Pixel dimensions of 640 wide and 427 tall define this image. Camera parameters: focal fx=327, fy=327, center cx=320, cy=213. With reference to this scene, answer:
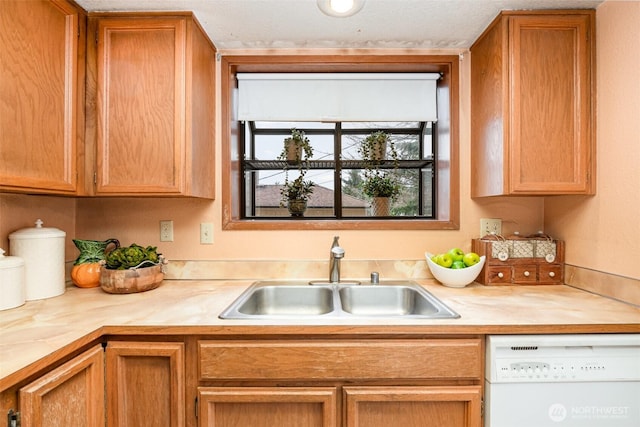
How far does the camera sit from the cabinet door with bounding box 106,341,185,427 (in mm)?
1147

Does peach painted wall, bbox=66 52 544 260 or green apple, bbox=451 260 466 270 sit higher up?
peach painted wall, bbox=66 52 544 260

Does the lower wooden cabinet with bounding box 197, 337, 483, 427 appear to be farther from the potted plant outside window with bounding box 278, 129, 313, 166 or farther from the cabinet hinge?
the potted plant outside window with bounding box 278, 129, 313, 166

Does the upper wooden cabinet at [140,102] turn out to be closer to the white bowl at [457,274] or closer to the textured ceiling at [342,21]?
the textured ceiling at [342,21]

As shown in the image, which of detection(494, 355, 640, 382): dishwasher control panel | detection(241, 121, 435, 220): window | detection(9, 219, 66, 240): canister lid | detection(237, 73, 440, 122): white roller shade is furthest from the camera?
detection(241, 121, 435, 220): window

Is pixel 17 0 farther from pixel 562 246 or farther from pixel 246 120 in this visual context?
pixel 562 246

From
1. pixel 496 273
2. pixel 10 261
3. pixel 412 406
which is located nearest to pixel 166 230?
pixel 10 261

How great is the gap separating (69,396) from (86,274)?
777mm

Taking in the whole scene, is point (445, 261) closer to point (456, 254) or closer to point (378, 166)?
point (456, 254)

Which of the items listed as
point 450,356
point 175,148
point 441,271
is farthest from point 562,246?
point 175,148

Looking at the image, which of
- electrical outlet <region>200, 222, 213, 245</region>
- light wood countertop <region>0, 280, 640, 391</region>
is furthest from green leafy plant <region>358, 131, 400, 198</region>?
electrical outlet <region>200, 222, 213, 245</region>

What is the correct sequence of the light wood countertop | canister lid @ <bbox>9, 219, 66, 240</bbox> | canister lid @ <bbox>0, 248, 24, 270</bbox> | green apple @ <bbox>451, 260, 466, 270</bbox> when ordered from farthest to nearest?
1. green apple @ <bbox>451, 260, 466, 270</bbox>
2. canister lid @ <bbox>9, 219, 66, 240</bbox>
3. canister lid @ <bbox>0, 248, 24, 270</bbox>
4. the light wood countertop

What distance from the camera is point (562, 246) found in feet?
5.57

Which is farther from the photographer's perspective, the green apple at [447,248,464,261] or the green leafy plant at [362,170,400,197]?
the green leafy plant at [362,170,400,197]

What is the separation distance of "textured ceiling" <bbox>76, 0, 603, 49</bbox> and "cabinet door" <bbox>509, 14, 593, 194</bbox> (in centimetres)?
11
